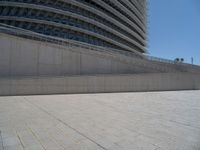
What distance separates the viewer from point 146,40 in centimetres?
7131

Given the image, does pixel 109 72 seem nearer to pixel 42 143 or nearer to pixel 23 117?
pixel 23 117

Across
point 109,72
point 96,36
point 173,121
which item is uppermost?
point 96,36

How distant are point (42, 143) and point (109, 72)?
1941 centimetres

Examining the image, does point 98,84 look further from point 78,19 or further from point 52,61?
point 78,19

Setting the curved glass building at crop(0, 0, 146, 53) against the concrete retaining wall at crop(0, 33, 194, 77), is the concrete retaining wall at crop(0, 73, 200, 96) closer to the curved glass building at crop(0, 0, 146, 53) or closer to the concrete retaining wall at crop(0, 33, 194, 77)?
the concrete retaining wall at crop(0, 33, 194, 77)

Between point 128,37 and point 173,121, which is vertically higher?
point 128,37

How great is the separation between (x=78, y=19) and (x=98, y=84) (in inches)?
957

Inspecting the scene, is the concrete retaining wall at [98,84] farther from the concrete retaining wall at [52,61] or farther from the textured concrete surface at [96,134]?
the textured concrete surface at [96,134]

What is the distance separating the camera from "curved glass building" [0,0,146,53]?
3588 cm

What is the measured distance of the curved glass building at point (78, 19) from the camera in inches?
1412

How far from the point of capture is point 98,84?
20.1 meters

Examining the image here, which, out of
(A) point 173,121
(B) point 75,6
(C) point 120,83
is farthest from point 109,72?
(B) point 75,6

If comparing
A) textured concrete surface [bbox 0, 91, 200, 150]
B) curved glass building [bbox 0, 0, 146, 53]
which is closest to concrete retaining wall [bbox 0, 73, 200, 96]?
textured concrete surface [bbox 0, 91, 200, 150]

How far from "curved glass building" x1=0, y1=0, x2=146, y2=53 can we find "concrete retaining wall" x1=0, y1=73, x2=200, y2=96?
64.1 feet
